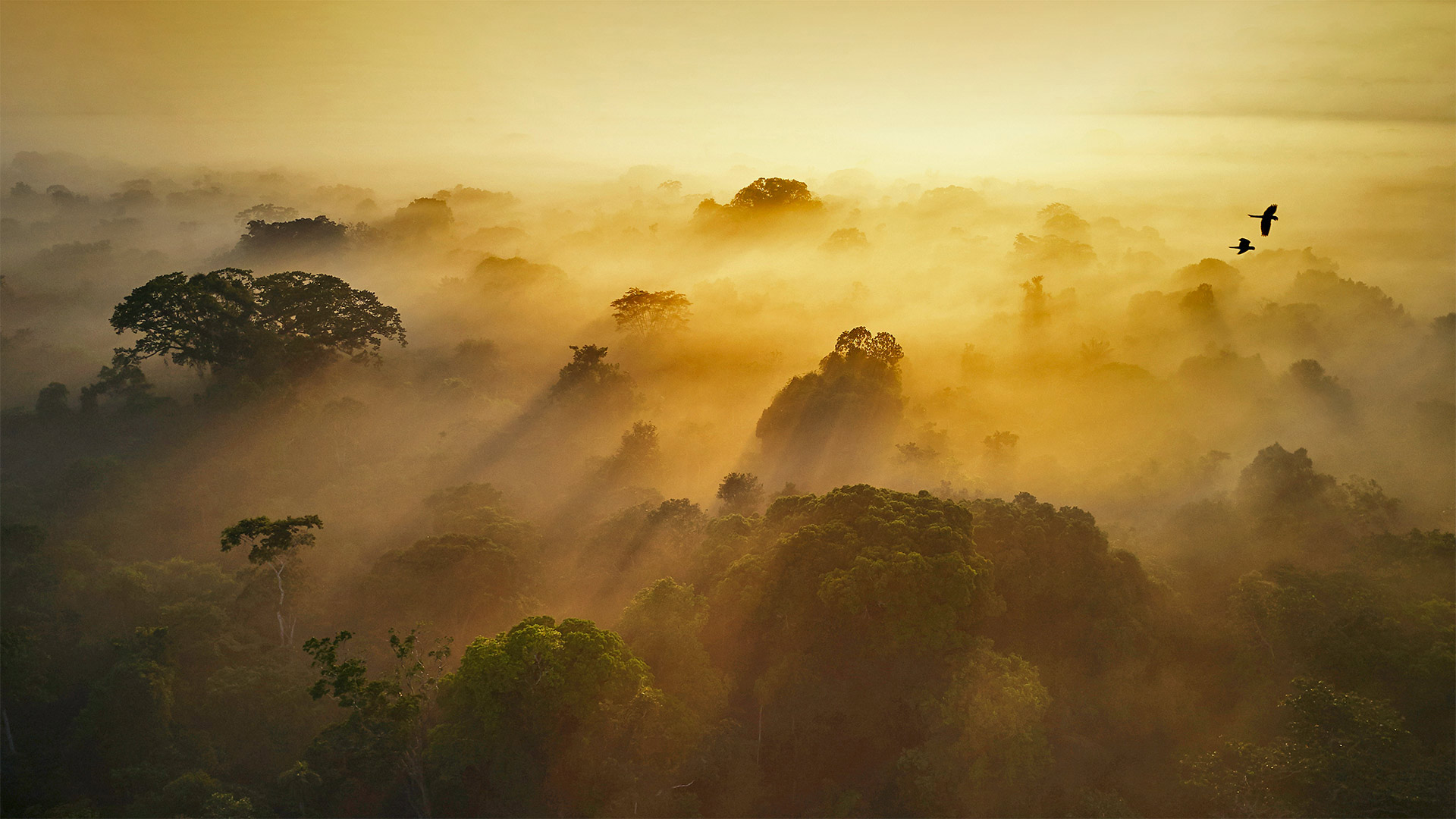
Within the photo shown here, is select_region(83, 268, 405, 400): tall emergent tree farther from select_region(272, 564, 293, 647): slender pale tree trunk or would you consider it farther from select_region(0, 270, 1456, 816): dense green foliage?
select_region(272, 564, 293, 647): slender pale tree trunk

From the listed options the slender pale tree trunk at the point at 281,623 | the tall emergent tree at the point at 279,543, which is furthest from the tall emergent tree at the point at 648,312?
the slender pale tree trunk at the point at 281,623

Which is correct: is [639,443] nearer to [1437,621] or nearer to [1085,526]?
[1085,526]

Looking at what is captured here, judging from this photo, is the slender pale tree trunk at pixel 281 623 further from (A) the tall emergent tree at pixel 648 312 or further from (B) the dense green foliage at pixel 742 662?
(A) the tall emergent tree at pixel 648 312

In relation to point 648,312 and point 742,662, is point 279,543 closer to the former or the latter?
point 742,662

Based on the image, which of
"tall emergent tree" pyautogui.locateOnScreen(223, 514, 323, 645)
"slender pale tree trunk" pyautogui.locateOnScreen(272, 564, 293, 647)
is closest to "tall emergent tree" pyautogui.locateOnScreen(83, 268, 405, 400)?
"tall emergent tree" pyautogui.locateOnScreen(223, 514, 323, 645)

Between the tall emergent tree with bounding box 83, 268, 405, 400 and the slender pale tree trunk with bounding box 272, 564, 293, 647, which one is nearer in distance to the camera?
the slender pale tree trunk with bounding box 272, 564, 293, 647

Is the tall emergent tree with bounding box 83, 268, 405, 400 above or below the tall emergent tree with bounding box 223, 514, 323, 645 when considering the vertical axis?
above

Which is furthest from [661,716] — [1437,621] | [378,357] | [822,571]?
[378,357]

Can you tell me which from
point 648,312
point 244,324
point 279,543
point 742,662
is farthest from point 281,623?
point 648,312
